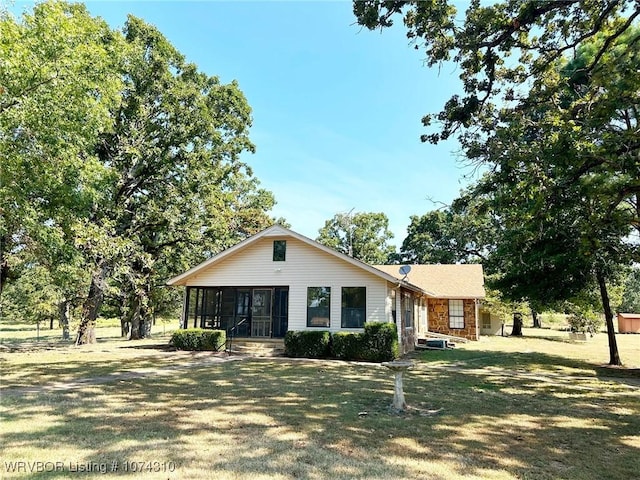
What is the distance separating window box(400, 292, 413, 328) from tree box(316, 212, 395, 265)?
78.0 feet

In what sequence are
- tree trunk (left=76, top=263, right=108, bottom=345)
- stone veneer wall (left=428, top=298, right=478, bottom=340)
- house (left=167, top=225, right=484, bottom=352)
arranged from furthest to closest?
stone veneer wall (left=428, top=298, right=478, bottom=340) < tree trunk (left=76, top=263, right=108, bottom=345) < house (left=167, top=225, right=484, bottom=352)

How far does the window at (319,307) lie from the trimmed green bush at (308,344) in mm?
926

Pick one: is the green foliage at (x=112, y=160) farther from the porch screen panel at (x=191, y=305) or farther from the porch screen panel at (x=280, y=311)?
the porch screen panel at (x=280, y=311)

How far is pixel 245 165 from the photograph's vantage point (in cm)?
2672

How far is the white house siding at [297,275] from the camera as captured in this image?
597 inches

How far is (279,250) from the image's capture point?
16.4 m

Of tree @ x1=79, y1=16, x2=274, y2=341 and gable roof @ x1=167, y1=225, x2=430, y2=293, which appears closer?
gable roof @ x1=167, y1=225, x2=430, y2=293

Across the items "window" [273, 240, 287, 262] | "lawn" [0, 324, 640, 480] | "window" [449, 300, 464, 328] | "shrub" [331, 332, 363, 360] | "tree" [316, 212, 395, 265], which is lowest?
"lawn" [0, 324, 640, 480]

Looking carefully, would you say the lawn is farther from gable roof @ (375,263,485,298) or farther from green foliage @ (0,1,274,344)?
gable roof @ (375,263,485,298)

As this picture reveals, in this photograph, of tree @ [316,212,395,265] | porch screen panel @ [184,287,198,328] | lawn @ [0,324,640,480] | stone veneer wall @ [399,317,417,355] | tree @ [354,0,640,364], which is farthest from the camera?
tree @ [316,212,395,265]

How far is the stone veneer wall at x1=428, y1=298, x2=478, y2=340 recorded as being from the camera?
23672mm

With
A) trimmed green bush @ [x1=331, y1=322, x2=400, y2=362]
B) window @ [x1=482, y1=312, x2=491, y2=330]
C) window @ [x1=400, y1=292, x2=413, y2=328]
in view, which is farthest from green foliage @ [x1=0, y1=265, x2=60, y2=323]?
window @ [x1=482, y1=312, x2=491, y2=330]

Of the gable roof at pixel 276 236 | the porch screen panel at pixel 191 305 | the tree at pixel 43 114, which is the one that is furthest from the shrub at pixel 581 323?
the tree at pixel 43 114

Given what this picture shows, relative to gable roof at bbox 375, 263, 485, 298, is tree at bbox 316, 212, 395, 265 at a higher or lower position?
higher
